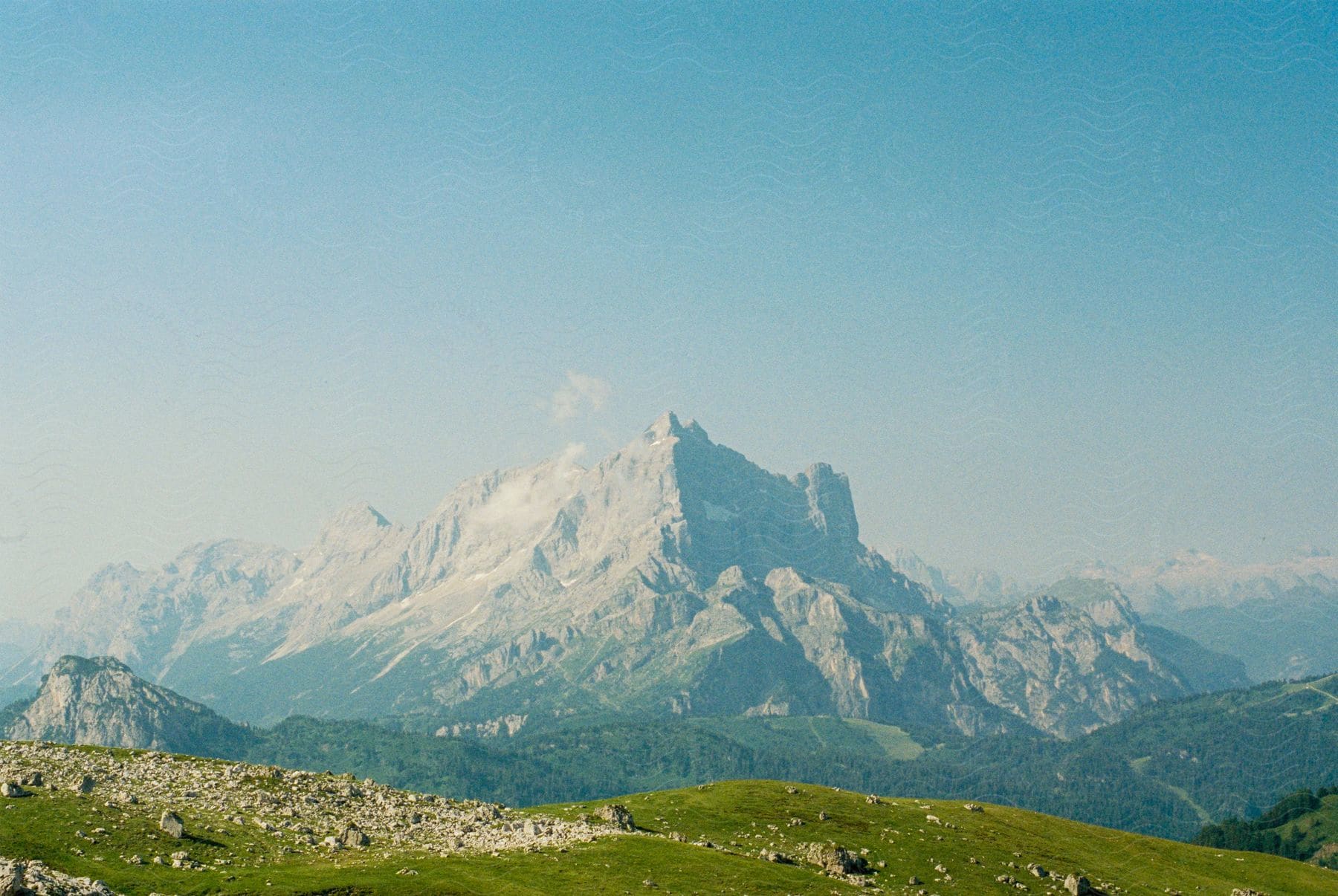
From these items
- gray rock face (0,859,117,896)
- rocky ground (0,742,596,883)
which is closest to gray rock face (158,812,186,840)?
rocky ground (0,742,596,883)

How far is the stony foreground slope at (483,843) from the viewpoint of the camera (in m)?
64.7

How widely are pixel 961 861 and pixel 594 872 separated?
54935 millimetres

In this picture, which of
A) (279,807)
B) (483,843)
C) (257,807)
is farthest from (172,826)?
(483,843)

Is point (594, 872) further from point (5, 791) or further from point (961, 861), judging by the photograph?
point (961, 861)

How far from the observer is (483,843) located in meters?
81.5

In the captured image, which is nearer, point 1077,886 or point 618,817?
point 1077,886

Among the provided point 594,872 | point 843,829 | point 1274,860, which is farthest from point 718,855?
point 1274,860

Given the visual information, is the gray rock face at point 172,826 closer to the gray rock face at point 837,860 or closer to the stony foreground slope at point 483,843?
the stony foreground slope at point 483,843

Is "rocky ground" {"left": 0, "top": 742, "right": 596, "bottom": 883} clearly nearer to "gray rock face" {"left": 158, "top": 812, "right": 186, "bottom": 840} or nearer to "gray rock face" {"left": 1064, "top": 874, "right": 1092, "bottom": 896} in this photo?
"gray rock face" {"left": 158, "top": 812, "right": 186, "bottom": 840}

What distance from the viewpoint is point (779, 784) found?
145 meters

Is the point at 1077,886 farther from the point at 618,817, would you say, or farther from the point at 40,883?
the point at 40,883

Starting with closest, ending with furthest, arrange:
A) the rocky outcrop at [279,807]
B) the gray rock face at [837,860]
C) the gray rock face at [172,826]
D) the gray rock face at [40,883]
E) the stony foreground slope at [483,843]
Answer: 1. the gray rock face at [40,883]
2. the stony foreground slope at [483,843]
3. the gray rock face at [172,826]
4. the rocky outcrop at [279,807]
5. the gray rock face at [837,860]

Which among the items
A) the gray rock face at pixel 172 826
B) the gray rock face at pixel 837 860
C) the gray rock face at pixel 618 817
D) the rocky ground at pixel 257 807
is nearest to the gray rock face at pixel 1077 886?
the gray rock face at pixel 837 860

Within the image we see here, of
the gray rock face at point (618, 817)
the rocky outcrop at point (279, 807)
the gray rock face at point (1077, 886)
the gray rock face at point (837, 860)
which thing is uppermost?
the rocky outcrop at point (279, 807)
